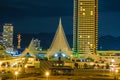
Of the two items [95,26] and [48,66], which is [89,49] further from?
[48,66]

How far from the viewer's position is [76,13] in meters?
156

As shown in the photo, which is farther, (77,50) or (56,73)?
(77,50)

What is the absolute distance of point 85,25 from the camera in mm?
158000

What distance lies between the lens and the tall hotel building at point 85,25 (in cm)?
15525

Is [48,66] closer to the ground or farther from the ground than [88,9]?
closer to the ground

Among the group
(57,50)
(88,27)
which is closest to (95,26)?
(88,27)

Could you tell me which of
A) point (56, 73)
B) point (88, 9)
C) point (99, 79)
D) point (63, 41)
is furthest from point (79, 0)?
point (99, 79)

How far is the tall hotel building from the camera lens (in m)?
155

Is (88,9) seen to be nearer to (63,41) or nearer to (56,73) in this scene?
(63,41)

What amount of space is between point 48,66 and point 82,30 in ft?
236

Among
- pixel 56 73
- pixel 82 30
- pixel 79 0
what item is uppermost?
pixel 79 0

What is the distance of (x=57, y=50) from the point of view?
121m

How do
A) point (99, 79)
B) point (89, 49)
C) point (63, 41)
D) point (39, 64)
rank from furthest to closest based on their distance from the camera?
point (89, 49) → point (63, 41) → point (39, 64) → point (99, 79)

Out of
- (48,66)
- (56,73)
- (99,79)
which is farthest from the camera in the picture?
(48,66)
